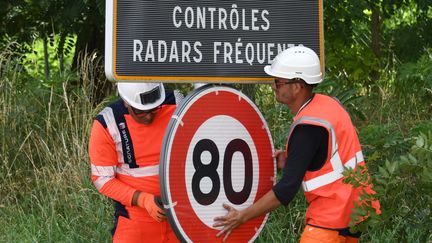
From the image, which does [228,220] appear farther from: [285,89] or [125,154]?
[125,154]

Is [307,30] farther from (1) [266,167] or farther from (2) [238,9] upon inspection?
(1) [266,167]

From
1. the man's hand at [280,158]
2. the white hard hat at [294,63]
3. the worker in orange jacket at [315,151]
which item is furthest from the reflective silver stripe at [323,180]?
the white hard hat at [294,63]

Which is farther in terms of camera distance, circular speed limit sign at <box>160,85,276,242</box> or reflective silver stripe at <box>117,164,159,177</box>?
reflective silver stripe at <box>117,164,159,177</box>

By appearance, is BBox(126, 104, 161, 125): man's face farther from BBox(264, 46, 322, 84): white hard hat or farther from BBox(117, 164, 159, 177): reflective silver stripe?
BBox(264, 46, 322, 84): white hard hat

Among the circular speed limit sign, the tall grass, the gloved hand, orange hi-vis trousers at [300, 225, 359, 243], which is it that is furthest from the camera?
the tall grass

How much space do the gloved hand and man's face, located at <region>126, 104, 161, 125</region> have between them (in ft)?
1.20

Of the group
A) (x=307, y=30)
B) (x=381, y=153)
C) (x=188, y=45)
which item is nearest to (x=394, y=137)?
(x=381, y=153)

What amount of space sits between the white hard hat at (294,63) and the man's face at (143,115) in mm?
929

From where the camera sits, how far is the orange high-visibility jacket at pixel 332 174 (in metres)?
4.06

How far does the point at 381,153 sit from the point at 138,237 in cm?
236

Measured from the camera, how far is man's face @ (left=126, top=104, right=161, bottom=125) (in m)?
4.59

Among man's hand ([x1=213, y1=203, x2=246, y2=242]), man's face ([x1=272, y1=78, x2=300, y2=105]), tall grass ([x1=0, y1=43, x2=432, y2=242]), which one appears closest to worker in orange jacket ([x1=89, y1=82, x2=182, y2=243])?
man's face ([x1=272, y1=78, x2=300, y2=105])

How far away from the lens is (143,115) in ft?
15.1

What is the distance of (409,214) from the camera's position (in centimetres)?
506
